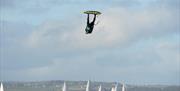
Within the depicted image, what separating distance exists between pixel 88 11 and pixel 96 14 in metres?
1.50

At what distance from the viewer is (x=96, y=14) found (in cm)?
10856

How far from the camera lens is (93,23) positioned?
357ft

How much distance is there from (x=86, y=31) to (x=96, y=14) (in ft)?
12.4

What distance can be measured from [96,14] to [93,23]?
4.69ft

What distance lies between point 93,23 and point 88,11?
2.06 metres

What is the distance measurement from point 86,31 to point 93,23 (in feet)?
9.79

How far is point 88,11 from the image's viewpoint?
109312 mm

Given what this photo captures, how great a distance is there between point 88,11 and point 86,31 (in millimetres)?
4354
